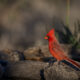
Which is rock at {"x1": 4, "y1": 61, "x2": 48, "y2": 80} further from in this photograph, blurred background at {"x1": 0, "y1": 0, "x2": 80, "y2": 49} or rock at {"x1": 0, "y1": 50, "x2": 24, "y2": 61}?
blurred background at {"x1": 0, "y1": 0, "x2": 80, "y2": 49}

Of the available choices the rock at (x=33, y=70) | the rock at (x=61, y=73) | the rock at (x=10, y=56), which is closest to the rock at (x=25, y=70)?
the rock at (x=33, y=70)

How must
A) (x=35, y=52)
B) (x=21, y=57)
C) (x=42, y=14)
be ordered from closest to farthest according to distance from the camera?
1. (x=21, y=57)
2. (x=35, y=52)
3. (x=42, y=14)

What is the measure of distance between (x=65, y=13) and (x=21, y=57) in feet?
10.2

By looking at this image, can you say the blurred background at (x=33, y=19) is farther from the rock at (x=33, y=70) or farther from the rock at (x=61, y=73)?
the rock at (x=61, y=73)

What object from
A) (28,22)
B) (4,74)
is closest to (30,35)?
(28,22)

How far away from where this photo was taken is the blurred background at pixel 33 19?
786 centimetres

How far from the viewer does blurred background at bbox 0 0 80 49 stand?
7859 mm

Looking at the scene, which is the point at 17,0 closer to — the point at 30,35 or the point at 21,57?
the point at 30,35

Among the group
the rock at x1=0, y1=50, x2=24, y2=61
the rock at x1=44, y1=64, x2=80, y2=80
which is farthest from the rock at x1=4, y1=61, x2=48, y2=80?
the rock at x1=0, y1=50, x2=24, y2=61

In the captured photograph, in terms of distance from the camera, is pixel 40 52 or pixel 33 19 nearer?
pixel 40 52

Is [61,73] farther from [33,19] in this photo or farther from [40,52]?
[33,19]

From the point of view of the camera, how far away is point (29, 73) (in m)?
4.11

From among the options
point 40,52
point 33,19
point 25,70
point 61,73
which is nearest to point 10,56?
point 40,52

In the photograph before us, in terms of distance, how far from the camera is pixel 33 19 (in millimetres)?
8211
